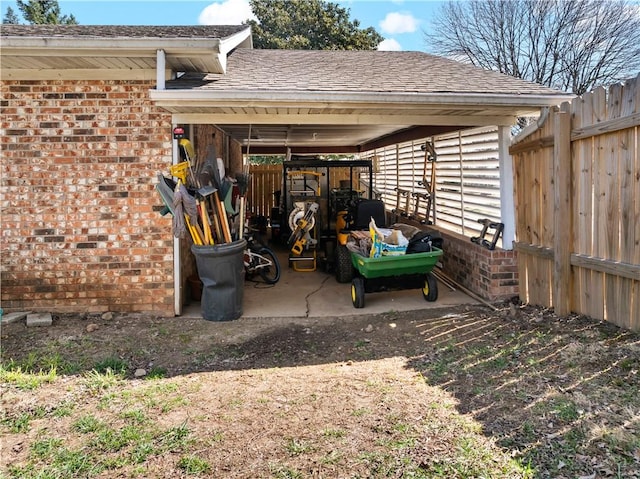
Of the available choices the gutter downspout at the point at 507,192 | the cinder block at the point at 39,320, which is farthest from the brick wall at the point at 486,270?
the cinder block at the point at 39,320

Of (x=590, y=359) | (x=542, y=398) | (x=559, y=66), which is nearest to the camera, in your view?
(x=542, y=398)

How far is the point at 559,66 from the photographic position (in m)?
21.6

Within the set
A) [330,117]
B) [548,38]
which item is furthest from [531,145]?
[548,38]

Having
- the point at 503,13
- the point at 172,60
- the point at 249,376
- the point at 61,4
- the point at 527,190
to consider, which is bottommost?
the point at 249,376

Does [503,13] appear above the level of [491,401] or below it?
above

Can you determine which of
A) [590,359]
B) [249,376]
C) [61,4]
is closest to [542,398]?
[590,359]

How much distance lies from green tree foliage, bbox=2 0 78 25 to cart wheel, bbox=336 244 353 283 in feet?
70.2

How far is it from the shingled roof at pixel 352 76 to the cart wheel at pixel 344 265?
2.49m

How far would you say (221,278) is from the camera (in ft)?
16.9

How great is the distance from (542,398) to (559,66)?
23.0 meters

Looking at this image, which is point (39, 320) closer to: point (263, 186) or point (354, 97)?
point (354, 97)

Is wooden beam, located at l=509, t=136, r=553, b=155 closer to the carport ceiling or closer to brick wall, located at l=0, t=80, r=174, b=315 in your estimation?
the carport ceiling

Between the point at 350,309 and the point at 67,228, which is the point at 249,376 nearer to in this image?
the point at 350,309

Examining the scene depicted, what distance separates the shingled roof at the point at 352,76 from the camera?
17.3 ft
